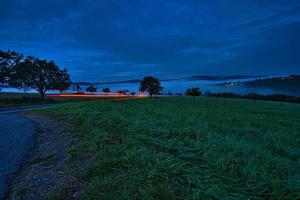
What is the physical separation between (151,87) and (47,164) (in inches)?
2474

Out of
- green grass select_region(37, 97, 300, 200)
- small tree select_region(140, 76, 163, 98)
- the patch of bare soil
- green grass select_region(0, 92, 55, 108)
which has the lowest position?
the patch of bare soil

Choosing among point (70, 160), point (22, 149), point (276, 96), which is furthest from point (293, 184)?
point (276, 96)

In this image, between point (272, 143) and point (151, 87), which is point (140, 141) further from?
point (151, 87)

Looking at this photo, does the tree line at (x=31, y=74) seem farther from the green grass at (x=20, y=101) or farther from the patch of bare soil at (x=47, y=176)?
the patch of bare soil at (x=47, y=176)

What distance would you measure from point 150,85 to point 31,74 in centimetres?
3475

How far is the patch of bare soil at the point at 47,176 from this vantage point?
361 centimetres

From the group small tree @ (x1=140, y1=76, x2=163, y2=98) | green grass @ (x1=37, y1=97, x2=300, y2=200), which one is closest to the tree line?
small tree @ (x1=140, y1=76, x2=163, y2=98)

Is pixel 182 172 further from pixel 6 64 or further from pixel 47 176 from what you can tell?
pixel 6 64

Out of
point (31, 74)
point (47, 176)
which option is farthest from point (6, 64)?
point (47, 176)

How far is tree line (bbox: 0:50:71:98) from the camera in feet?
111

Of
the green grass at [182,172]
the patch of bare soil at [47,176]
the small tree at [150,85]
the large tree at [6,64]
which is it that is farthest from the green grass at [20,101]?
the small tree at [150,85]

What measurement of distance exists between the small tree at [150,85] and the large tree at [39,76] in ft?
86.8

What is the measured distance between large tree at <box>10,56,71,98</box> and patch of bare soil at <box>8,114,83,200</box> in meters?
34.9

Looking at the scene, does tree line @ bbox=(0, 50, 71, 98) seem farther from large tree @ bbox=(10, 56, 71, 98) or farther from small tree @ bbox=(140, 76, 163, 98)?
small tree @ bbox=(140, 76, 163, 98)
